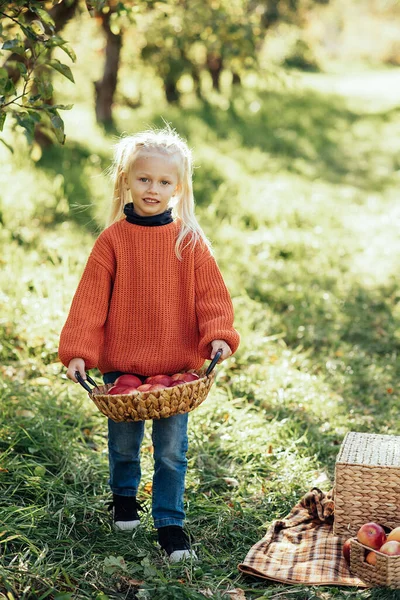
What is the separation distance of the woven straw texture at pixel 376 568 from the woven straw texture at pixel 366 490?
26 cm

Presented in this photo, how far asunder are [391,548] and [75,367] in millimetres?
1373

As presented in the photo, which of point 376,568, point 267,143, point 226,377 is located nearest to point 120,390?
point 376,568

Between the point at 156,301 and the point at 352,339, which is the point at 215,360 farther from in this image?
the point at 352,339

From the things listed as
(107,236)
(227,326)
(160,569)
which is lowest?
(160,569)

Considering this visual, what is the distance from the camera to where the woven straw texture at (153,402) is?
10.2ft

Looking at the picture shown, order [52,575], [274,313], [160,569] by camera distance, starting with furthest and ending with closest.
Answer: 1. [274,313]
2. [160,569]
3. [52,575]

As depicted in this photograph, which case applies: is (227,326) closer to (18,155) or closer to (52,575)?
(52,575)

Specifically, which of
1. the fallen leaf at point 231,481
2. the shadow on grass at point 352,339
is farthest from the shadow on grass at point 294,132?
the fallen leaf at point 231,481

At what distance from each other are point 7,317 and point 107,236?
248 cm

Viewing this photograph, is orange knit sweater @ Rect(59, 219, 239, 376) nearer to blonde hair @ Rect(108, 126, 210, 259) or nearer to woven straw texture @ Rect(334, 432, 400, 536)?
blonde hair @ Rect(108, 126, 210, 259)

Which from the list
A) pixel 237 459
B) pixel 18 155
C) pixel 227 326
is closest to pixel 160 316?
pixel 227 326

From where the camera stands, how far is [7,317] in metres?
5.79

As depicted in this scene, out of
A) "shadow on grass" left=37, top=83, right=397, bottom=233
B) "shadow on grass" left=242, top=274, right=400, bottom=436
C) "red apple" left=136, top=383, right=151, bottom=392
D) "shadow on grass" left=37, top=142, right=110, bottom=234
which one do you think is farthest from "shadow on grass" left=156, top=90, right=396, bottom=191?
"red apple" left=136, top=383, right=151, bottom=392

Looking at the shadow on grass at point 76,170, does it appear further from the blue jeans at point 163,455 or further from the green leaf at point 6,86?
the blue jeans at point 163,455
